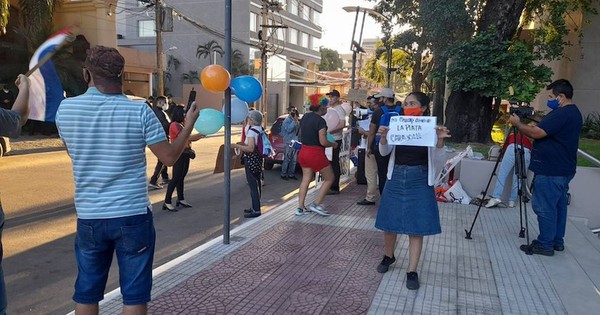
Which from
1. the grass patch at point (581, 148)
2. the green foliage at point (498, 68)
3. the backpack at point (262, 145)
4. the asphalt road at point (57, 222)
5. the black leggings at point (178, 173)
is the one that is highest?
the green foliage at point (498, 68)

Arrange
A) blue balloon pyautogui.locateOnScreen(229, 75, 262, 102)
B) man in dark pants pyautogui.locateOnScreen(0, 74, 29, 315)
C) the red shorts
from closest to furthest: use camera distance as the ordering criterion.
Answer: man in dark pants pyautogui.locateOnScreen(0, 74, 29, 315) < blue balloon pyautogui.locateOnScreen(229, 75, 262, 102) < the red shorts

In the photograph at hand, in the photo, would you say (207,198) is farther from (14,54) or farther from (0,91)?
(14,54)

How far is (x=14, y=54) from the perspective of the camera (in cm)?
1833

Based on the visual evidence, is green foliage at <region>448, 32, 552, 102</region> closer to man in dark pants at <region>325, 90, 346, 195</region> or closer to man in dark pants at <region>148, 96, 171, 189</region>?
man in dark pants at <region>325, 90, 346, 195</region>

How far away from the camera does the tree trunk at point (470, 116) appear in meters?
11.5

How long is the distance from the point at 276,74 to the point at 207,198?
39.4m

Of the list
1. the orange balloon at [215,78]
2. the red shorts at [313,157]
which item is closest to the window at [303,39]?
the red shorts at [313,157]

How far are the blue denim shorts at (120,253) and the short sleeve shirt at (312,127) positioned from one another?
410 cm

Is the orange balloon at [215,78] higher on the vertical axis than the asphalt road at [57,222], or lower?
higher

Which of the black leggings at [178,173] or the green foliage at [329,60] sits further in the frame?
the green foliage at [329,60]

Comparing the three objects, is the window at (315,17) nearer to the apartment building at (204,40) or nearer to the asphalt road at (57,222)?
the apartment building at (204,40)

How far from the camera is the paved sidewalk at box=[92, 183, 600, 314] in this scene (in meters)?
3.73

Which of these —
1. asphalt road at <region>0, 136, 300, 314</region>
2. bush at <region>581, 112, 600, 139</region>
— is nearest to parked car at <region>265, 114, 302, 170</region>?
asphalt road at <region>0, 136, 300, 314</region>

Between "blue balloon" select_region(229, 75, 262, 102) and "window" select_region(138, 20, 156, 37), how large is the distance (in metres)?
45.1
